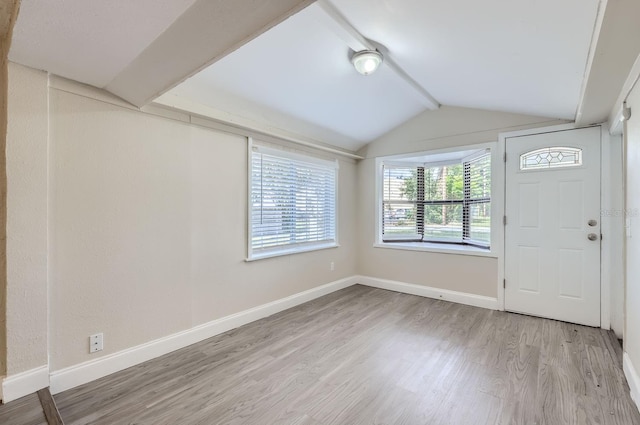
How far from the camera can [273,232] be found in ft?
11.3

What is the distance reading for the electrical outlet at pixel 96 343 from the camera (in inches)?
81.4

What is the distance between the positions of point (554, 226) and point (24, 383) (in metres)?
4.72

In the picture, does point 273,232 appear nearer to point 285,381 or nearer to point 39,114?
point 285,381

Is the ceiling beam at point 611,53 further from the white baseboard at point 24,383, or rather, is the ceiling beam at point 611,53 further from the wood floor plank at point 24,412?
the white baseboard at point 24,383

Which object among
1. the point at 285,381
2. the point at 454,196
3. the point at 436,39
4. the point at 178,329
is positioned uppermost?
the point at 436,39

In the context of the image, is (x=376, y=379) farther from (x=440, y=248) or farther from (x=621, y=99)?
(x=621, y=99)

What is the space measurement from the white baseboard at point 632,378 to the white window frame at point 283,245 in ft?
9.94

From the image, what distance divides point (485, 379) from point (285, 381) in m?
1.45

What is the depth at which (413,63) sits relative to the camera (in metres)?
2.67

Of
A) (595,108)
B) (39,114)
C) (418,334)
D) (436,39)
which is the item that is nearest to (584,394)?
(418,334)

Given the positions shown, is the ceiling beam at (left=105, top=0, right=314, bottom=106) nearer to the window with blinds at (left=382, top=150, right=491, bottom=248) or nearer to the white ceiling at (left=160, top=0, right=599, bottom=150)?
the white ceiling at (left=160, top=0, right=599, bottom=150)

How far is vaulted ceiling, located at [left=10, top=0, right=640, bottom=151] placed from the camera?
4.32ft

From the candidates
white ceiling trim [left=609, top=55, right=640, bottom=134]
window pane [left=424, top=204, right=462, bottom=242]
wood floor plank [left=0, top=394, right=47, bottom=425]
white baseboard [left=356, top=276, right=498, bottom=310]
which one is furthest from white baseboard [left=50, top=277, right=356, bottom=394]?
white ceiling trim [left=609, top=55, right=640, bottom=134]

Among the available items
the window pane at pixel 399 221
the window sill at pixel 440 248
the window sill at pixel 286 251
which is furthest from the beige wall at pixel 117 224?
the window pane at pixel 399 221
